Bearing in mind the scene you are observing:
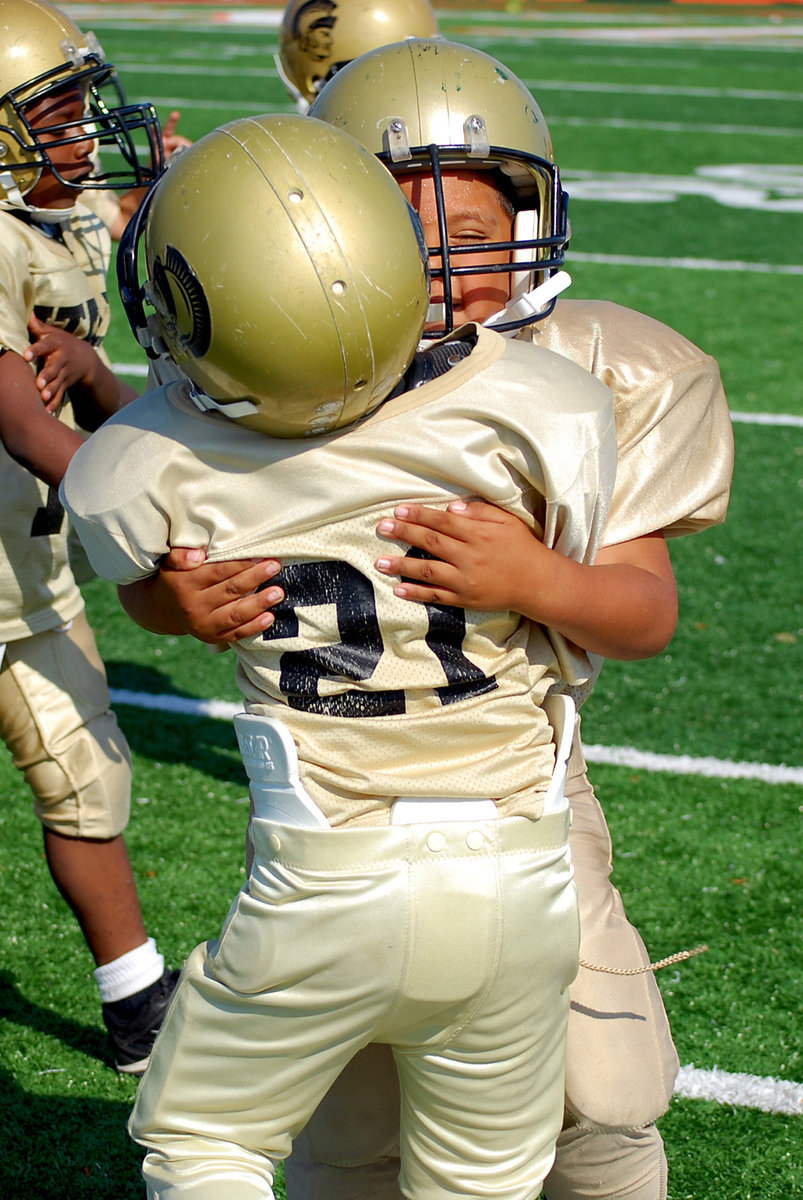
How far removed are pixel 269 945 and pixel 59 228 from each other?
1854 mm

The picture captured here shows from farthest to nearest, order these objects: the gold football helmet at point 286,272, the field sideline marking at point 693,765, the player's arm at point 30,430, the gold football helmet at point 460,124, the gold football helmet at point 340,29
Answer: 1. the field sideline marking at point 693,765
2. the gold football helmet at point 340,29
3. the player's arm at point 30,430
4. the gold football helmet at point 460,124
5. the gold football helmet at point 286,272

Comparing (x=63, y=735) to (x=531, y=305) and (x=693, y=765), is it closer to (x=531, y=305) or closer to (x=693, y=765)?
(x=531, y=305)

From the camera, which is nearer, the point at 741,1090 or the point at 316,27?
the point at 741,1090

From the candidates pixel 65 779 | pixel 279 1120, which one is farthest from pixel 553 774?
pixel 65 779

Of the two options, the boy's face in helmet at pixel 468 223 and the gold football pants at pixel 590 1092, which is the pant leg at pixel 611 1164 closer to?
the gold football pants at pixel 590 1092

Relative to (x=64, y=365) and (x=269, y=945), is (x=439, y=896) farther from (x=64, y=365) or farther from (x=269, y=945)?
(x=64, y=365)

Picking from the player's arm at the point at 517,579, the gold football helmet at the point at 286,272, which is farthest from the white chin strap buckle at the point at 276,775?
the gold football helmet at the point at 286,272

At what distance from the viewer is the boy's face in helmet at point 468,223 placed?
74.3 inches

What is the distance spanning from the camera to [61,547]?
9.14 ft

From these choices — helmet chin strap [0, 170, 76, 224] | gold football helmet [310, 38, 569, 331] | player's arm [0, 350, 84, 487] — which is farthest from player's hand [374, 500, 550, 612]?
helmet chin strap [0, 170, 76, 224]

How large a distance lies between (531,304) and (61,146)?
1.33 metres

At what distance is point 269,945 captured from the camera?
4.88 ft

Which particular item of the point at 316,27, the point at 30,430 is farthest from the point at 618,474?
the point at 316,27

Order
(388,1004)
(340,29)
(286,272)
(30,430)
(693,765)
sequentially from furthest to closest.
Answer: (693,765)
(340,29)
(30,430)
(388,1004)
(286,272)
